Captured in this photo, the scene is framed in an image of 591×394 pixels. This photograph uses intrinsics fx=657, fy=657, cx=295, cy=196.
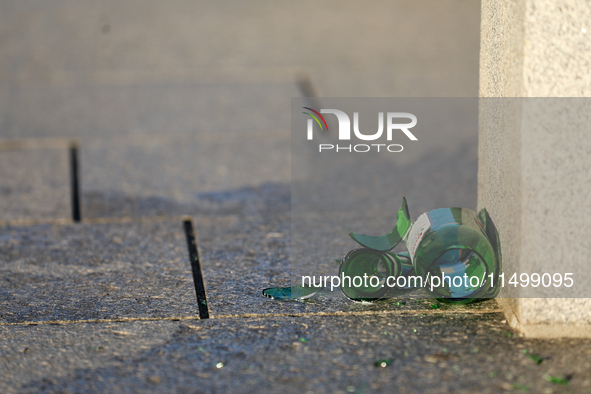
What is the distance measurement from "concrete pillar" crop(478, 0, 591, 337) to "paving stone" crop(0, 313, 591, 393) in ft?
0.60

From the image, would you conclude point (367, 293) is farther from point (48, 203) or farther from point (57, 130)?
point (57, 130)

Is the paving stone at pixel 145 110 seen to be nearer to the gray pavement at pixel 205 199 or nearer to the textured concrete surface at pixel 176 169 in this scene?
the gray pavement at pixel 205 199

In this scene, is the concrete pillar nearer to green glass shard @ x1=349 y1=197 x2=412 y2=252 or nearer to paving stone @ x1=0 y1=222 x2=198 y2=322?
green glass shard @ x1=349 y1=197 x2=412 y2=252

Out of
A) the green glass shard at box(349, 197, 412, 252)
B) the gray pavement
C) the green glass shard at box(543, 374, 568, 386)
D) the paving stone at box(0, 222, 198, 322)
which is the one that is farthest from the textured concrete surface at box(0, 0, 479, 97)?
the green glass shard at box(543, 374, 568, 386)

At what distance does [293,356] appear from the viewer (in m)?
2.51

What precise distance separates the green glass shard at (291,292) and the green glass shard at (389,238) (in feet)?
1.08

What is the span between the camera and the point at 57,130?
6.09 metres

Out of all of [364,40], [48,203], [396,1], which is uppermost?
[396,1]

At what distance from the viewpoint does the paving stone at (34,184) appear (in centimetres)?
444

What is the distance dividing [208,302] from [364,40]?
6120 mm

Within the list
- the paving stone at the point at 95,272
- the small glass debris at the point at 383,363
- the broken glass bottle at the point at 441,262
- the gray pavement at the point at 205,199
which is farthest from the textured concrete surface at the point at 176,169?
the small glass debris at the point at 383,363

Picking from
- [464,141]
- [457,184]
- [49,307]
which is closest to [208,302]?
[49,307]

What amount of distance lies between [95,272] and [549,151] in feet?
7.58

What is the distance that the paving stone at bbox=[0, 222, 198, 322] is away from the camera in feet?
9.84
